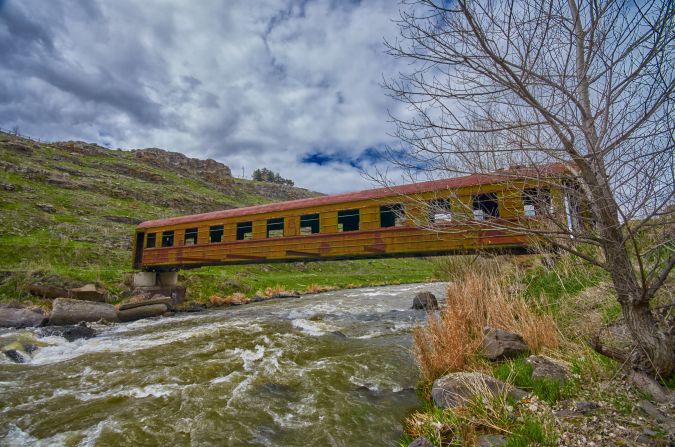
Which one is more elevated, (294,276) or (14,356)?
(294,276)

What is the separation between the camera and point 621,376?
3.26 metres

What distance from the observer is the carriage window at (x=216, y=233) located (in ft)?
50.8

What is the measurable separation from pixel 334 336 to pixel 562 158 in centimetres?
704

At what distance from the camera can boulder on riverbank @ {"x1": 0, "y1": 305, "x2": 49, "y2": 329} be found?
1078 cm

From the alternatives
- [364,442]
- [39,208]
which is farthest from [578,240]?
[39,208]

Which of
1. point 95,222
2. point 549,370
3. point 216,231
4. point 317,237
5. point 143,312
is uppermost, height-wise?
point 95,222

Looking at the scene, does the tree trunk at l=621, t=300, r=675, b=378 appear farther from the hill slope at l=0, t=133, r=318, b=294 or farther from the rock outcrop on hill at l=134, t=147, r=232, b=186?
the rock outcrop on hill at l=134, t=147, r=232, b=186

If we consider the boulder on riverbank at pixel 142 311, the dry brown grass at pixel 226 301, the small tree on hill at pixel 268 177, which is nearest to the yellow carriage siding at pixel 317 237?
the dry brown grass at pixel 226 301

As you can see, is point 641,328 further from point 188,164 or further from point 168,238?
point 188,164

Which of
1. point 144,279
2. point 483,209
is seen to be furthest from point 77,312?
point 483,209

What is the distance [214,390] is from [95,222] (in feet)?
100

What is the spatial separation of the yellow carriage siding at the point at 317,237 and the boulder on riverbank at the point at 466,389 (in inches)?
191

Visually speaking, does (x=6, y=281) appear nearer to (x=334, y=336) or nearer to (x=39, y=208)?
(x=334, y=336)

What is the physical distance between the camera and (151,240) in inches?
703
